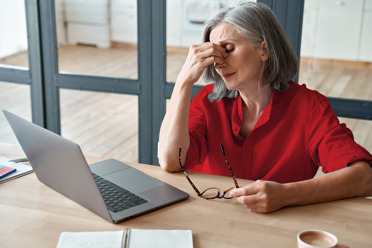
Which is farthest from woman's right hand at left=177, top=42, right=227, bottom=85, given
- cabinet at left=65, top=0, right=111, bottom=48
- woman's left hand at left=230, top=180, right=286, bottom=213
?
cabinet at left=65, top=0, right=111, bottom=48

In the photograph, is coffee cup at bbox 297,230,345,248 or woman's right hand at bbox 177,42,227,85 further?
woman's right hand at bbox 177,42,227,85

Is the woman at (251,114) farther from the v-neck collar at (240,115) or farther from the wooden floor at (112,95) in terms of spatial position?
the wooden floor at (112,95)

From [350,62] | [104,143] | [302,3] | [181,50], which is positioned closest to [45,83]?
[104,143]

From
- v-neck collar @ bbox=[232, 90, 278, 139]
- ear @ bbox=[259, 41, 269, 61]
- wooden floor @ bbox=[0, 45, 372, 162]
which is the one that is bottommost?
wooden floor @ bbox=[0, 45, 372, 162]

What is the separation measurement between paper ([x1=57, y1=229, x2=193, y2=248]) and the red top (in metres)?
0.52

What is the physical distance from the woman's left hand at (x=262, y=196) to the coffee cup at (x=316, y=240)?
239 millimetres

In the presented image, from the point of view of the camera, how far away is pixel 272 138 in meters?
1.79

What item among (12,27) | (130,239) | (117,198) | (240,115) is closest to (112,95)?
(12,27)

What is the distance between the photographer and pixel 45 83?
309 cm

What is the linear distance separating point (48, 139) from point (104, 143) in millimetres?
1833

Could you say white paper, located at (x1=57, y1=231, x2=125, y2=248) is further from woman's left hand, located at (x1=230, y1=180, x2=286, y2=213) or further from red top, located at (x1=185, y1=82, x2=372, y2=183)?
red top, located at (x1=185, y1=82, x2=372, y2=183)

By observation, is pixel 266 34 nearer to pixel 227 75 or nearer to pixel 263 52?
pixel 263 52

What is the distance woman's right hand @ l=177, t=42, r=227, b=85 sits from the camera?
5.60 feet

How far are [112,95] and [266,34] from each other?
1.49 m
